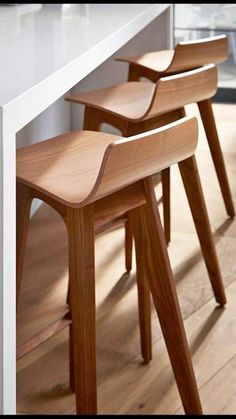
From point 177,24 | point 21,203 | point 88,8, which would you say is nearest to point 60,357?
point 21,203

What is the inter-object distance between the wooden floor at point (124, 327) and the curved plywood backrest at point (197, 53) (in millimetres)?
655

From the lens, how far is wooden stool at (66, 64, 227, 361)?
2.67 m

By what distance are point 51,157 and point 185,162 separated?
0.58 m

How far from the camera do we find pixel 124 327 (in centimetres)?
298

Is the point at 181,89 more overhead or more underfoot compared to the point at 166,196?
more overhead

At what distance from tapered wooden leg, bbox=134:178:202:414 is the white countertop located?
1.21 ft

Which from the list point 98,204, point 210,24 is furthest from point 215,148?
point 98,204

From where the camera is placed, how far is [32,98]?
6.51 ft

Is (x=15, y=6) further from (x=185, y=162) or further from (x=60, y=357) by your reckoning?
(x=60, y=357)

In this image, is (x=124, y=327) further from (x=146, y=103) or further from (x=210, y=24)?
(x=210, y=24)

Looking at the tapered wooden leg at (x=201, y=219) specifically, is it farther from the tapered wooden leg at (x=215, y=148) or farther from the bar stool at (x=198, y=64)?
the tapered wooden leg at (x=215, y=148)

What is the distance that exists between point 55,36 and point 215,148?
1.15 metres

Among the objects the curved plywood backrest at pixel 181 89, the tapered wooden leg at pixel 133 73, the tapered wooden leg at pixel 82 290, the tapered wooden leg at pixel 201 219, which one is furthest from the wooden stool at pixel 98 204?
the tapered wooden leg at pixel 133 73

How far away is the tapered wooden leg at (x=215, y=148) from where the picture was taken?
3.53 metres
